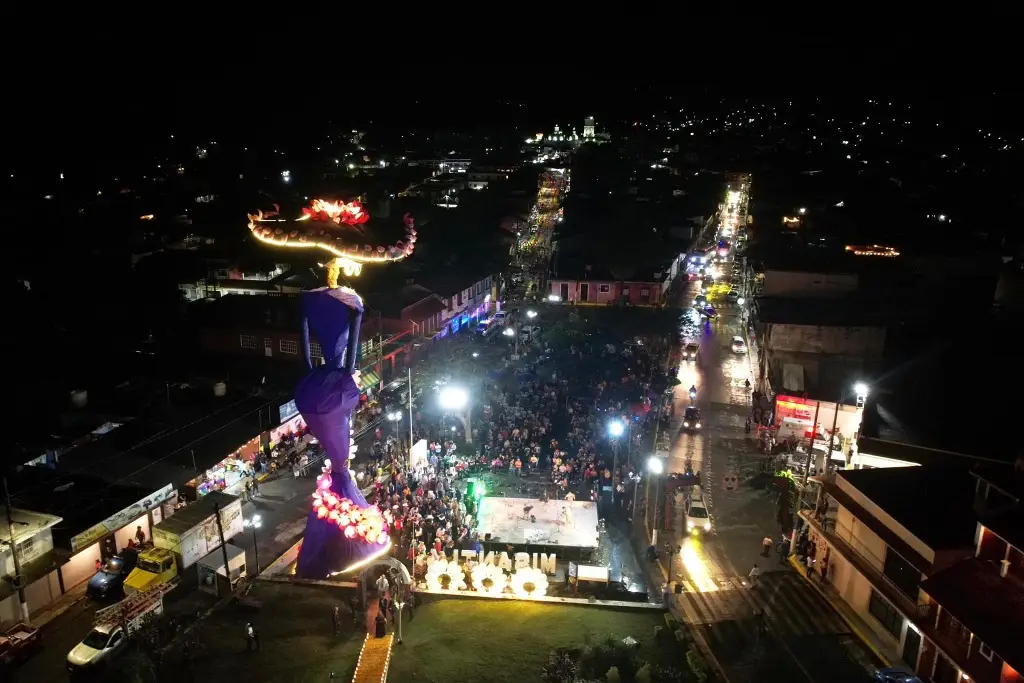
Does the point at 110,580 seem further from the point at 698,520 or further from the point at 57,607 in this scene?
the point at 698,520

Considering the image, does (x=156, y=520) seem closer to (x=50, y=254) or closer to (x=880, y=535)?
(x=880, y=535)

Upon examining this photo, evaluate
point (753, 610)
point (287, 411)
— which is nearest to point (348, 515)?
point (753, 610)

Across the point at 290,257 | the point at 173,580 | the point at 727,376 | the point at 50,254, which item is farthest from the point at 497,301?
the point at 50,254

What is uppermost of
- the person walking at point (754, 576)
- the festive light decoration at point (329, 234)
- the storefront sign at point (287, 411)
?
the festive light decoration at point (329, 234)

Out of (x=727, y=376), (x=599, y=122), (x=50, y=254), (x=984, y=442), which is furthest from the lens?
(x=599, y=122)

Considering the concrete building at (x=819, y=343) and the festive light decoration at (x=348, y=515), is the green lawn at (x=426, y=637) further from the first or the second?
the concrete building at (x=819, y=343)

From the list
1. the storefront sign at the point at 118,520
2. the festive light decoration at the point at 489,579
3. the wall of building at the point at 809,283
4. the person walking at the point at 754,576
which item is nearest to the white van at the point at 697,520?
the person walking at the point at 754,576

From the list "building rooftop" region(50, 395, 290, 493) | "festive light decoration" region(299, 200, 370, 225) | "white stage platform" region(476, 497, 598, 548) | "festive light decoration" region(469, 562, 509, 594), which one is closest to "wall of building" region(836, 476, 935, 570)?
"white stage platform" region(476, 497, 598, 548)
